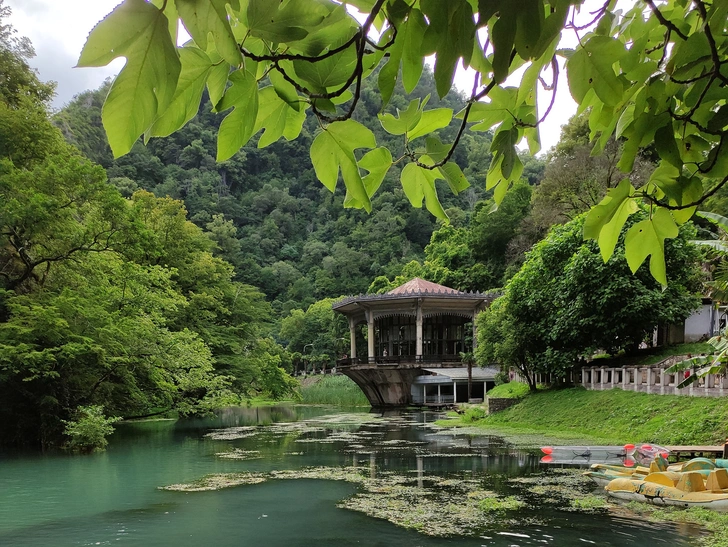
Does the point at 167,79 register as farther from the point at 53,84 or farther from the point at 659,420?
the point at 53,84

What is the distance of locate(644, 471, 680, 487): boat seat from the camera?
752cm

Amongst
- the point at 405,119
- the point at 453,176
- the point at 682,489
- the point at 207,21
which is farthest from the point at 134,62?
the point at 682,489

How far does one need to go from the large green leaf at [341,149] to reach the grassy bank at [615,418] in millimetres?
11226

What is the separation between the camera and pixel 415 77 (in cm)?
69

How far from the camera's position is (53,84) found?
51.4ft

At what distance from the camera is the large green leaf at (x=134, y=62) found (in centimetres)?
46

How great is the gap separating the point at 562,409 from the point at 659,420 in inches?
158

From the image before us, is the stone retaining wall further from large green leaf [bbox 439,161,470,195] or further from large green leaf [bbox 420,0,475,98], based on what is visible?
large green leaf [bbox 420,0,475,98]

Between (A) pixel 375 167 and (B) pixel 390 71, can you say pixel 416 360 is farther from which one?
(B) pixel 390 71

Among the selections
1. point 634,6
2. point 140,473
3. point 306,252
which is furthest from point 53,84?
point 306,252

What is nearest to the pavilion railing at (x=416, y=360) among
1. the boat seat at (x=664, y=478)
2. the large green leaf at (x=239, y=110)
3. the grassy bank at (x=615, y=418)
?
the grassy bank at (x=615, y=418)

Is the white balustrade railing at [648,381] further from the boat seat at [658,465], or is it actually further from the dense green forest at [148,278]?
the boat seat at [658,465]

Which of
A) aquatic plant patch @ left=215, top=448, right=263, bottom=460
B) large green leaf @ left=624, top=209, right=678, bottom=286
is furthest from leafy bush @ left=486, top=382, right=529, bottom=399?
large green leaf @ left=624, top=209, right=678, bottom=286

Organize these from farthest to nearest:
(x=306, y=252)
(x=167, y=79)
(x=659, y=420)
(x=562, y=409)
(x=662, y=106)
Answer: (x=306, y=252), (x=562, y=409), (x=659, y=420), (x=662, y=106), (x=167, y=79)
